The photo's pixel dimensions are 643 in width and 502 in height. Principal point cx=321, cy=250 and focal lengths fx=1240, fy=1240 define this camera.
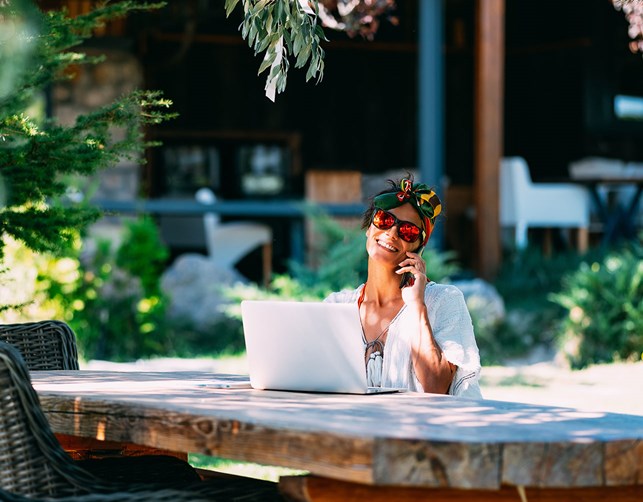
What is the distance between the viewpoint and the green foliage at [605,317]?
8055 millimetres

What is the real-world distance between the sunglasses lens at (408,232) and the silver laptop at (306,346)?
0.65 meters

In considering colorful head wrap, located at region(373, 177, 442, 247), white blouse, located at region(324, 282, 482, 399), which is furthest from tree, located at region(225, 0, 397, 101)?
white blouse, located at region(324, 282, 482, 399)

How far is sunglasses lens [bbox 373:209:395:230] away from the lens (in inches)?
145

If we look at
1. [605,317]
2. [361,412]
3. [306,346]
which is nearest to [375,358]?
[306,346]

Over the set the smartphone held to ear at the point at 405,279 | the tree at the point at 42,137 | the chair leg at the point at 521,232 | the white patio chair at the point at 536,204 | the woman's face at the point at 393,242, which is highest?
the tree at the point at 42,137

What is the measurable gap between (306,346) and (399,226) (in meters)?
0.76

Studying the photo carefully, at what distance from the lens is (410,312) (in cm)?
357

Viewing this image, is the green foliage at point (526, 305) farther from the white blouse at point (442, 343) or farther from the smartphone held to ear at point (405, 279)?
the white blouse at point (442, 343)

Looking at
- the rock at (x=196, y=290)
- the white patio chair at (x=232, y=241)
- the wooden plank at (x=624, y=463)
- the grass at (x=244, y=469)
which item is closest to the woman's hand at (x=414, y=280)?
the wooden plank at (x=624, y=463)

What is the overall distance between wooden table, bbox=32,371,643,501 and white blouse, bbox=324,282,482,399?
0.42 metres

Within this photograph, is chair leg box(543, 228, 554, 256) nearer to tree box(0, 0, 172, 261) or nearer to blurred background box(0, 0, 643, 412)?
blurred background box(0, 0, 643, 412)

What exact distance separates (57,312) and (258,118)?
5536mm

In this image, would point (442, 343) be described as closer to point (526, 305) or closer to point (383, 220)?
point (383, 220)

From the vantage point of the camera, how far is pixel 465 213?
484 inches
